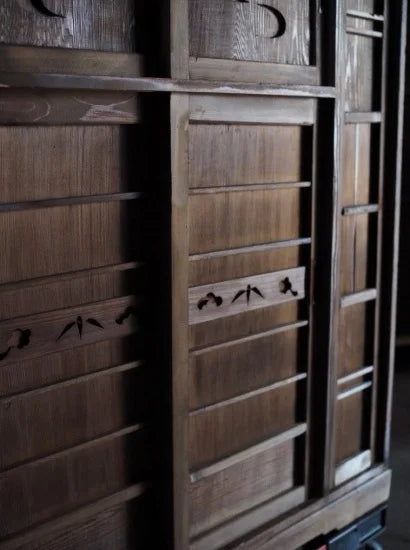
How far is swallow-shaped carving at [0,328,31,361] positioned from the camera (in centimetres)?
127

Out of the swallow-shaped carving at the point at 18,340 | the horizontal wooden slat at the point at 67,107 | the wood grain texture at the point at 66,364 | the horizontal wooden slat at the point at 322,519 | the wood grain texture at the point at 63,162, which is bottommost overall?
the horizontal wooden slat at the point at 322,519

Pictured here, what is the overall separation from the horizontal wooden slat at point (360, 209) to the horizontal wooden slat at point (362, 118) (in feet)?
0.70

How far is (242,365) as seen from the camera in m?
1.71

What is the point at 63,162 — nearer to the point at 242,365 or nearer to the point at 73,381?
the point at 73,381

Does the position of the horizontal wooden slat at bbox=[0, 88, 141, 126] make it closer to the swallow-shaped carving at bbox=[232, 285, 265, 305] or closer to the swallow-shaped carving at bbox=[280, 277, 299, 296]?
the swallow-shaped carving at bbox=[232, 285, 265, 305]

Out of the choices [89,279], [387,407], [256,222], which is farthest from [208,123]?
[387,407]

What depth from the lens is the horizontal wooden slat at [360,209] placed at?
1882 mm

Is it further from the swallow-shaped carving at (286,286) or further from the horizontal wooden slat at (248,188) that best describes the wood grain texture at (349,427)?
the horizontal wooden slat at (248,188)

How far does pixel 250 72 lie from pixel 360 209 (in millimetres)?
530

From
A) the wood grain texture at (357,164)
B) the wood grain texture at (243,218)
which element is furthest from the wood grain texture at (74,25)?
the wood grain texture at (357,164)

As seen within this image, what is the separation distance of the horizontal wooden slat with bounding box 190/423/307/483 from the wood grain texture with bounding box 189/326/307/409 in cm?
14

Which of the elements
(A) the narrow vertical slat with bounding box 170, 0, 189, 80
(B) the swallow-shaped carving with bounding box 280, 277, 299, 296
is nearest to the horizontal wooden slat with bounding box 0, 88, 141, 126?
(A) the narrow vertical slat with bounding box 170, 0, 189, 80

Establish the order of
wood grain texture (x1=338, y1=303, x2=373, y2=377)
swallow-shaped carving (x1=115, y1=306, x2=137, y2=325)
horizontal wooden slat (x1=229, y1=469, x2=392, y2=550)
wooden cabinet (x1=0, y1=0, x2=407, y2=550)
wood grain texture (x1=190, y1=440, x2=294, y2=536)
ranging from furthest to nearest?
wood grain texture (x1=338, y1=303, x2=373, y2=377), horizontal wooden slat (x1=229, y1=469, x2=392, y2=550), wood grain texture (x1=190, y1=440, x2=294, y2=536), swallow-shaped carving (x1=115, y1=306, x2=137, y2=325), wooden cabinet (x1=0, y1=0, x2=407, y2=550)

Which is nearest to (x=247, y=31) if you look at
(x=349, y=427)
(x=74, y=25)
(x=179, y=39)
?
(x=179, y=39)
